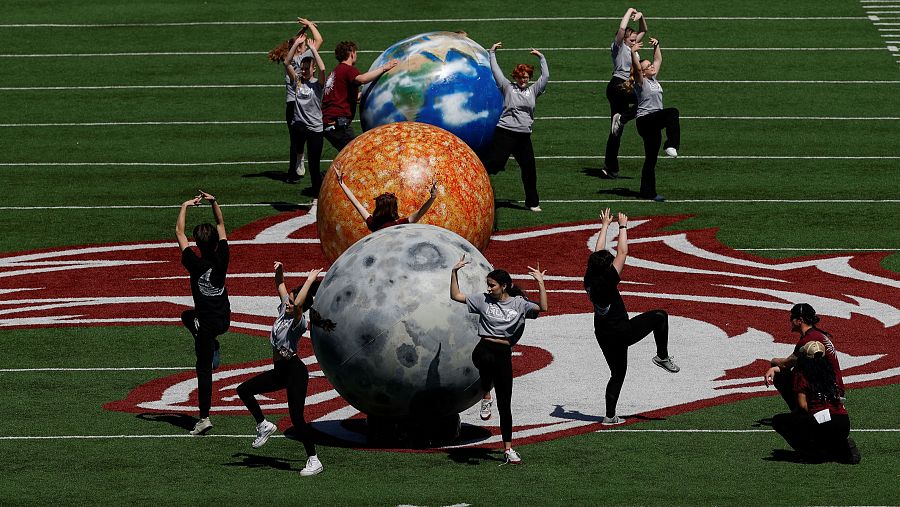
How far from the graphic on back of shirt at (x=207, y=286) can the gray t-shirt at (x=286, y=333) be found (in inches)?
49.3

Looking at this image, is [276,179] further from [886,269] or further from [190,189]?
[886,269]

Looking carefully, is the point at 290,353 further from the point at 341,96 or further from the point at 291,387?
the point at 341,96

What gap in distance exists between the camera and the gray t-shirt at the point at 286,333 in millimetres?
13883

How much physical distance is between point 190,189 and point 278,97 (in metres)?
5.97

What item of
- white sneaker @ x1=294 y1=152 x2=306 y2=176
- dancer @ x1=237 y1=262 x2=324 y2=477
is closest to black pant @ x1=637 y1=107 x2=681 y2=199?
white sneaker @ x1=294 y1=152 x2=306 y2=176

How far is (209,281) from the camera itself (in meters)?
14.9

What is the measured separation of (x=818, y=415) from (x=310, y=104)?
13.3 meters

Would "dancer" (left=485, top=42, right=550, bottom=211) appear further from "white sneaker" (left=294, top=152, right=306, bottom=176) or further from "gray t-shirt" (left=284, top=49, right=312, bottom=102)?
"white sneaker" (left=294, top=152, right=306, bottom=176)

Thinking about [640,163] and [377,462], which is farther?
[640,163]

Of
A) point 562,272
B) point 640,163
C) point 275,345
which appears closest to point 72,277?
point 562,272

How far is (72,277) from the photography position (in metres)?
21.9

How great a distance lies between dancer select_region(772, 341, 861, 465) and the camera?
44.5 ft

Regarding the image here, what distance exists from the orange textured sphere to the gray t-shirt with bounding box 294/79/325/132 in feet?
20.2

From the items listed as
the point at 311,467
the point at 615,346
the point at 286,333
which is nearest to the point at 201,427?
the point at 286,333
